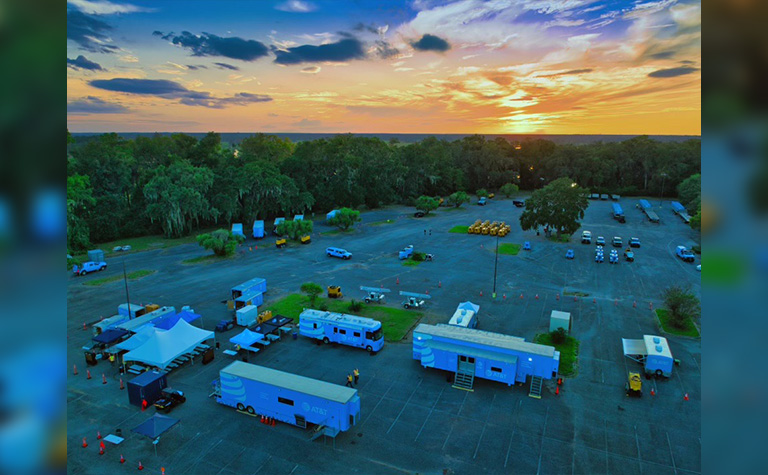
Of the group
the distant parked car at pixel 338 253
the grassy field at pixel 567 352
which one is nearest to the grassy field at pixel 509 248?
the distant parked car at pixel 338 253

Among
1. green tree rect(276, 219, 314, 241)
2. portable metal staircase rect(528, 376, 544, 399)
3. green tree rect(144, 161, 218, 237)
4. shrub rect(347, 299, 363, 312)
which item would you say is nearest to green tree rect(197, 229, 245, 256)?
green tree rect(276, 219, 314, 241)

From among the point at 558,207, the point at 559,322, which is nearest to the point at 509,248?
the point at 558,207

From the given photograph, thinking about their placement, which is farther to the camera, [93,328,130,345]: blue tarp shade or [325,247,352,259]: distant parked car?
[325,247,352,259]: distant parked car

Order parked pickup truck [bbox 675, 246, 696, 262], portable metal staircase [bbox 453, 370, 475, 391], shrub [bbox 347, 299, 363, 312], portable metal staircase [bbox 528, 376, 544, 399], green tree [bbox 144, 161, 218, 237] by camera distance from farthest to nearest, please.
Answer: green tree [bbox 144, 161, 218, 237] → parked pickup truck [bbox 675, 246, 696, 262] → shrub [bbox 347, 299, 363, 312] → portable metal staircase [bbox 453, 370, 475, 391] → portable metal staircase [bbox 528, 376, 544, 399]

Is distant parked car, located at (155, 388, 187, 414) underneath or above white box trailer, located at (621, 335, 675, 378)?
underneath

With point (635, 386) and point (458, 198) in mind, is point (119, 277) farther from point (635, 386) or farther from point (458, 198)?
point (458, 198)

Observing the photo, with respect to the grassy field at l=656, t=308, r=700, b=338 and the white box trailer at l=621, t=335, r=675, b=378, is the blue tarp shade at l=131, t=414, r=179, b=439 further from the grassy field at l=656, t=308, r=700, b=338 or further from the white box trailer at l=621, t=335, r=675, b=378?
the grassy field at l=656, t=308, r=700, b=338
